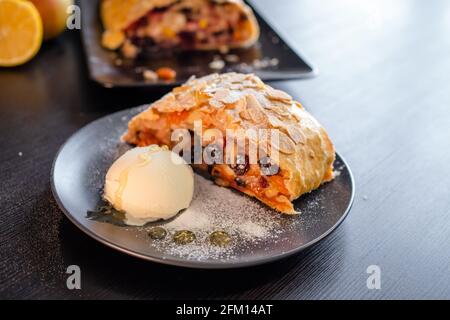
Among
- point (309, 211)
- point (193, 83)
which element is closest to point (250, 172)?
point (309, 211)

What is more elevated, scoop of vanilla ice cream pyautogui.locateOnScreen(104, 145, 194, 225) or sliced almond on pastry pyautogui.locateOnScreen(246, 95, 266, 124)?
sliced almond on pastry pyautogui.locateOnScreen(246, 95, 266, 124)

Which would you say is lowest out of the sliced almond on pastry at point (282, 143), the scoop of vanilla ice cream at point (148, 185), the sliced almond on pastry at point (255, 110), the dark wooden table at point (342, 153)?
the dark wooden table at point (342, 153)

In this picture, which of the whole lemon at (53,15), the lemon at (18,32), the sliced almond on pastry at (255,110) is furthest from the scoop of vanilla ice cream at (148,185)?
the whole lemon at (53,15)

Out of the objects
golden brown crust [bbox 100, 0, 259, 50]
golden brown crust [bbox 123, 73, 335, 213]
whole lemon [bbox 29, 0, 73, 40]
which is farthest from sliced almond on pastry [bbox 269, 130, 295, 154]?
whole lemon [bbox 29, 0, 73, 40]

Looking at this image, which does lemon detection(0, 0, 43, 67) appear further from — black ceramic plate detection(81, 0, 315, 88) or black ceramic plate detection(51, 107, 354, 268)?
black ceramic plate detection(51, 107, 354, 268)

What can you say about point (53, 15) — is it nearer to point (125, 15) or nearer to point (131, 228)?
point (125, 15)

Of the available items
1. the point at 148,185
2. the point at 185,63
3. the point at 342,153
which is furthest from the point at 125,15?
the point at 148,185

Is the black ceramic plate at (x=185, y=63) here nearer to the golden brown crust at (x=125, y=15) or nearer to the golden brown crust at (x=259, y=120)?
the golden brown crust at (x=125, y=15)
